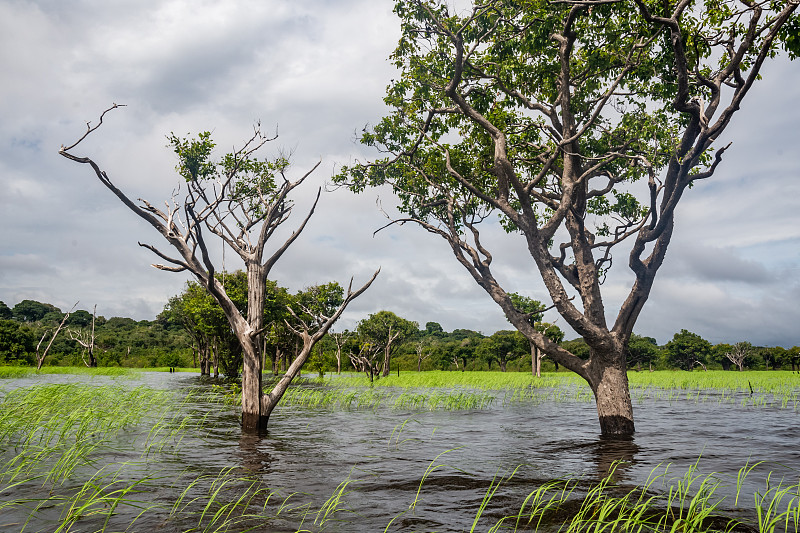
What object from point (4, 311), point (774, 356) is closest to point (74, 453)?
point (774, 356)

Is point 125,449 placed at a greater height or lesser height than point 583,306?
lesser

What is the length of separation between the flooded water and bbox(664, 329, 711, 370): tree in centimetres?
6188

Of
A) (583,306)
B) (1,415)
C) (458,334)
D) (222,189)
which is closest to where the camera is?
(1,415)

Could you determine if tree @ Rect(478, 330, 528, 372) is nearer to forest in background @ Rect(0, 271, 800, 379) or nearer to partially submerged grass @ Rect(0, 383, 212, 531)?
forest in background @ Rect(0, 271, 800, 379)

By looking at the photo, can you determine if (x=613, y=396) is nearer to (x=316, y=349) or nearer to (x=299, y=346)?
(x=299, y=346)

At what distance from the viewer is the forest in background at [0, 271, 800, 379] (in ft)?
138

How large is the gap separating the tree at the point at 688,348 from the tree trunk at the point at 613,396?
71.0 metres

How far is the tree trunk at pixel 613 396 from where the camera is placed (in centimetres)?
1201

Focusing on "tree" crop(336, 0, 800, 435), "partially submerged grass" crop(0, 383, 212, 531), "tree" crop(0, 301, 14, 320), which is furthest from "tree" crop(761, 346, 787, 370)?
"tree" crop(0, 301, 14, 320)

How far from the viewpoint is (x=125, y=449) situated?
1047 cm

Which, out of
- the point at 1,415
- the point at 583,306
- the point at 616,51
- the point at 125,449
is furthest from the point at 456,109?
the point at 1,415

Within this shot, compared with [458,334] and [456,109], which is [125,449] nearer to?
[456,109]

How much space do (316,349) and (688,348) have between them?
52717mm

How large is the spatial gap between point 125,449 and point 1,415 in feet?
7.67
